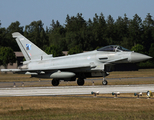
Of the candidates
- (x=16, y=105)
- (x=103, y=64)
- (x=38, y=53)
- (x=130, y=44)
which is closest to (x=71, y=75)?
(x=103, y=64)

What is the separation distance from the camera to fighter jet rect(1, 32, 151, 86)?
2315cm

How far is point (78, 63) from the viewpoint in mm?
24453

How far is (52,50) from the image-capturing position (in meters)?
79.6

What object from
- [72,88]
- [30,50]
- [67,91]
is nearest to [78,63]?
[72,88]

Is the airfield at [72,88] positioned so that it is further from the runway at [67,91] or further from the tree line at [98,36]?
the tree line at [98,36]

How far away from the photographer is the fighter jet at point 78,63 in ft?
75.9

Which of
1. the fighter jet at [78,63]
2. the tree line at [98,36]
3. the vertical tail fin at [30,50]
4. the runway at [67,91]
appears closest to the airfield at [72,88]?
the runway at [67,91]

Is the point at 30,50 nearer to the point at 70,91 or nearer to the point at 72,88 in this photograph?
the point at 72,88

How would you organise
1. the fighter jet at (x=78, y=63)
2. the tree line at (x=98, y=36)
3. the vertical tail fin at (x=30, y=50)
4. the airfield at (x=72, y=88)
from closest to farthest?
the airfield at (x=72, y=88) < the fighter jet at (x=78, y=63) < the vertical tail fin at (x=30, y=50) < the tree line at (x=98, y=36)

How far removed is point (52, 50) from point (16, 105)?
221 ft

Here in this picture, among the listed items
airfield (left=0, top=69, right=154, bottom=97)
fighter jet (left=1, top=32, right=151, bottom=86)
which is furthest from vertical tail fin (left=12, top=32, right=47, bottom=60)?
airfield (left=0, top=69, right=154, bottom=97)

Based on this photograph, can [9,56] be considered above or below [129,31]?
below

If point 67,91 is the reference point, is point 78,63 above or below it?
above

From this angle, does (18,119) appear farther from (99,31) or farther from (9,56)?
(99,31)
